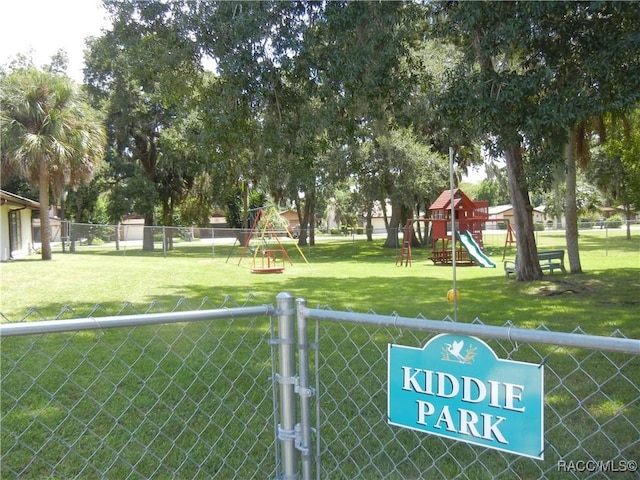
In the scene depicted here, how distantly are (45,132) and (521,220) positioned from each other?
17.2 m

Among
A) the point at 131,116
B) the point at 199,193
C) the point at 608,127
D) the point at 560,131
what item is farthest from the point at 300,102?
the point at 199,193

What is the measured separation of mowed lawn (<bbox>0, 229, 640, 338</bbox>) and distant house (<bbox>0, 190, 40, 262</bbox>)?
18.0 feet

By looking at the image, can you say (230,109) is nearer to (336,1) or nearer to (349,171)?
(336,1)

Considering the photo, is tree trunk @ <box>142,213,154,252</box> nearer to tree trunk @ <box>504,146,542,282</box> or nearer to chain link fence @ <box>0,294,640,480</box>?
tree trunk @ <box>504,146,542,282</box>

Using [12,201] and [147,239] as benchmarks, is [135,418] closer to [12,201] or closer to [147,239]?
[12,201]

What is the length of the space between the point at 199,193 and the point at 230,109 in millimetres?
25347

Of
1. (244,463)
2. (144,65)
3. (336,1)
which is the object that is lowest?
(244,463)

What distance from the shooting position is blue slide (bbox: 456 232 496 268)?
18.4 m

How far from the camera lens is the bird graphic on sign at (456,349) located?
185 cm

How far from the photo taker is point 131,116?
91.5 feet

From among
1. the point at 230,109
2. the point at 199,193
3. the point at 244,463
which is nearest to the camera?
the point at 244,463

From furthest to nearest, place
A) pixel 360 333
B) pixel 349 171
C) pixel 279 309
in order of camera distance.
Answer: pixel 349 171 < pixel 360 333 < pixel 279 309

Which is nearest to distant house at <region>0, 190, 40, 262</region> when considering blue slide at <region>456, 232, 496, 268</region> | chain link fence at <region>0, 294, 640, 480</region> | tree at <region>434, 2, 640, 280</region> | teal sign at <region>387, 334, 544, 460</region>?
blue slide at <region>456, 232, 496, 268</region>

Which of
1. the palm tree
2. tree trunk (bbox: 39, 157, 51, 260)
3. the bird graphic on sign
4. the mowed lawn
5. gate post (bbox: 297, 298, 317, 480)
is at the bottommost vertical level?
the mowed lawn
